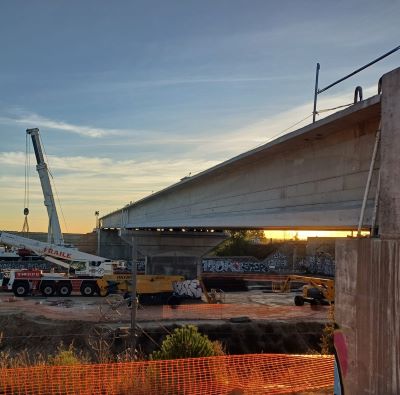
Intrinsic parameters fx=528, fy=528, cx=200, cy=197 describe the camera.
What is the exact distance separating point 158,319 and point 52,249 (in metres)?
17.0

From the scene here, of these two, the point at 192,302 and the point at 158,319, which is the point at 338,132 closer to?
the point at 158,319

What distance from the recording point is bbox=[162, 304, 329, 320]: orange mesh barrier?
3019 centimetres

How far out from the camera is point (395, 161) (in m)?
7.53

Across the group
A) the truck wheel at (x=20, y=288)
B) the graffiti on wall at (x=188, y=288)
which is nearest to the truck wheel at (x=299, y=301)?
the graffiti on wall at (x=188, y=288)

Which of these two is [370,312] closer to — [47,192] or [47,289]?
[47,289]

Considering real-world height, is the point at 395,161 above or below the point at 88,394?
above

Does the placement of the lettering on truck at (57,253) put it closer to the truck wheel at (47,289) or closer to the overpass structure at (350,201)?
the truck wheel at (47,289)

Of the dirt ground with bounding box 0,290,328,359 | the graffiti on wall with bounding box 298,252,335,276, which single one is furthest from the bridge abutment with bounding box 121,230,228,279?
the graffiti on wall with bounding box 298,252,335,276

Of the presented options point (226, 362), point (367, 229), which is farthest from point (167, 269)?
point (367, 229)

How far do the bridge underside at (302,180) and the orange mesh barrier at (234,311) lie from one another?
23.1 ft

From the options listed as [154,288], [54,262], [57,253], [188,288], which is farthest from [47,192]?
[188,288]

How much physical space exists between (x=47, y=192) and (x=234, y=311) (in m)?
22.7

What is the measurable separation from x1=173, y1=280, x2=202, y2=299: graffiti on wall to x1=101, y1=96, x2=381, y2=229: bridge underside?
1005cm

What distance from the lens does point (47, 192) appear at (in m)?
47.0
